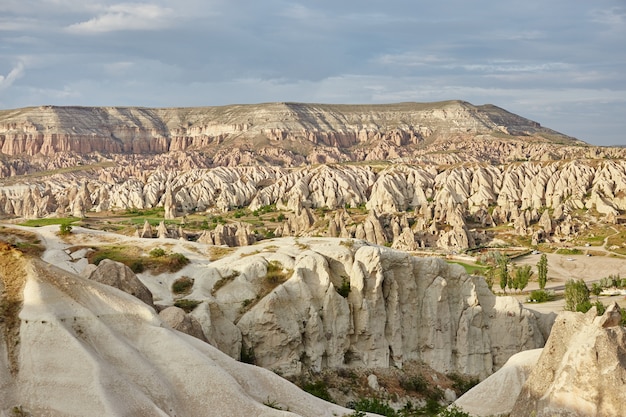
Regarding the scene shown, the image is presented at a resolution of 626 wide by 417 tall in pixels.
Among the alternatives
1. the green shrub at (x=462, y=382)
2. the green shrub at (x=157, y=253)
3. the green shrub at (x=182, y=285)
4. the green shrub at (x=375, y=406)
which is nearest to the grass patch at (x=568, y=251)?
the green shrub at (x=462, y=382)

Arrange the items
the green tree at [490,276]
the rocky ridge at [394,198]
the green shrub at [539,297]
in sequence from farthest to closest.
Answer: the rocky ridge at [394,198] → the green tree at [490,276] → the green shrub at [539,297]

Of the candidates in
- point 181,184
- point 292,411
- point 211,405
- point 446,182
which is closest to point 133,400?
point 211,405

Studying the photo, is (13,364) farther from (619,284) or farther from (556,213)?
(556,213)

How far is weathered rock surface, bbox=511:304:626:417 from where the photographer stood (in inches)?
966

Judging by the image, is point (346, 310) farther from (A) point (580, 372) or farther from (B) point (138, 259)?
(A) point (580, 372)

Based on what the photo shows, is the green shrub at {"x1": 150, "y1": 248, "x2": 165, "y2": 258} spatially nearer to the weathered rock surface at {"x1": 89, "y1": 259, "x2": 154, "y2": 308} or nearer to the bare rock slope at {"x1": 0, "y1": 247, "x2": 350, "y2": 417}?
the weathered rock surface at {"x1": 89, "y1": 259, "x2": 154, "y2": 308}

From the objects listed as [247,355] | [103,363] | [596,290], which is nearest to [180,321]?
[247,355]

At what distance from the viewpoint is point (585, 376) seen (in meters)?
25.2

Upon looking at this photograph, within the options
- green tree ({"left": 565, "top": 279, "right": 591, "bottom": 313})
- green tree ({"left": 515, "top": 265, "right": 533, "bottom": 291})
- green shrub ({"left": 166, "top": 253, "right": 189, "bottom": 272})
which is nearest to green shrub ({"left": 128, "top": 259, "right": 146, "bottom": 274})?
green shrub ({"left": 166, "top": 253, "right": 189, "bottom": 272})

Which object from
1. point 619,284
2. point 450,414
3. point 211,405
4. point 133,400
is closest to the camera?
point 133,400

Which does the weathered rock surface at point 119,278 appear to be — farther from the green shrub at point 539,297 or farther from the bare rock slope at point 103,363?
the green shrub at point 539,297

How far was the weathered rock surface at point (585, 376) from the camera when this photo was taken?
2453 centimetres

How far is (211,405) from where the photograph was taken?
24.0 m

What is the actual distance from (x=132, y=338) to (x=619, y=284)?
71.4m
